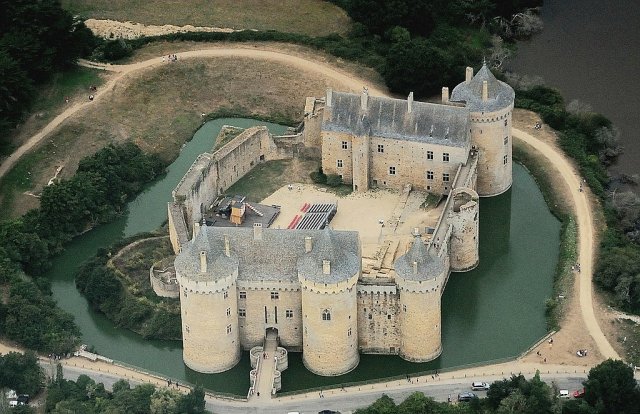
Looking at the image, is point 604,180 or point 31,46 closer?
point 604,180

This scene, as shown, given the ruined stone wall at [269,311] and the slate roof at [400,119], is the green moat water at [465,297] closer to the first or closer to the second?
the ruined stone wall at [269,311]

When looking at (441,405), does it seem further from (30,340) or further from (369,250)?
(30,340)

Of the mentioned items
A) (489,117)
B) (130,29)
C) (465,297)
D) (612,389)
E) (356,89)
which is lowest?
(465,297)

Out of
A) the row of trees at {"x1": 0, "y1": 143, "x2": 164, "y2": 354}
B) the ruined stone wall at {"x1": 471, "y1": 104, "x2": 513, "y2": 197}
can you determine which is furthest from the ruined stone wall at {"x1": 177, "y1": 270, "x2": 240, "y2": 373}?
the ruined stone wall at {"x1": 471, "y1": 104, "x2": 513, "y2": 197}

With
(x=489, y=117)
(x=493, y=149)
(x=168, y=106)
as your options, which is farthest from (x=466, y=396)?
(x=168, y=106)

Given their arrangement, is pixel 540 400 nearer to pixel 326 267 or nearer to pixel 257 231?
pixel 326 267

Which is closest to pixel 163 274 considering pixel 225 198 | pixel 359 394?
pixel 225 198

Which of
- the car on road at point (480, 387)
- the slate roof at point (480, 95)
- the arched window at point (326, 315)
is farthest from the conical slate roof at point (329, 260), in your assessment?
the slate roof at point (480, 95)
